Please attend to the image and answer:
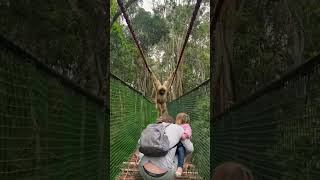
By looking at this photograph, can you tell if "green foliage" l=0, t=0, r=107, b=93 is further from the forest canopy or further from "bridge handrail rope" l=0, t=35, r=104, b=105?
the forest canopy

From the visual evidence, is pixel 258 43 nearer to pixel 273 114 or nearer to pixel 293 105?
pixel 273 114

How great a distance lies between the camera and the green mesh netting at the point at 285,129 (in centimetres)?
134

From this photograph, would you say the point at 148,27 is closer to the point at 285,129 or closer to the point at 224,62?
the point at 224,62

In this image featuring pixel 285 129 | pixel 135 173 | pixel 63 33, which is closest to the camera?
pixel 285 129

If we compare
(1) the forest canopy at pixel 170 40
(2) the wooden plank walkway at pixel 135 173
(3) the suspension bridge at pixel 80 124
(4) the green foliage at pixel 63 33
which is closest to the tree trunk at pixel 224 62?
(3) the suspension bridge at pixel 80 124

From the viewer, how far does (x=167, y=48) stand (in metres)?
31.7

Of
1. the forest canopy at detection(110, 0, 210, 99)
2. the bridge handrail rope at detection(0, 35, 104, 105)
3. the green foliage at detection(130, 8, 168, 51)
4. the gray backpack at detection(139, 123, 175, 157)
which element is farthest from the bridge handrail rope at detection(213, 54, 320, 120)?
the green foliage at detection(130, 8, 168, 51)

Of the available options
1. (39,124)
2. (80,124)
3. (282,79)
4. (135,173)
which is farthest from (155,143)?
(282,79)

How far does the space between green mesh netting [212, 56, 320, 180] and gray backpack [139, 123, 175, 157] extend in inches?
111

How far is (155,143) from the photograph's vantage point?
540cm

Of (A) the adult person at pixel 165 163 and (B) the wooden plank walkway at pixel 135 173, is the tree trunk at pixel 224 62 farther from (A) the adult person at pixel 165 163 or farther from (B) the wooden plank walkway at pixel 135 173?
(B) the wooden plank walkway at pixel 135 173

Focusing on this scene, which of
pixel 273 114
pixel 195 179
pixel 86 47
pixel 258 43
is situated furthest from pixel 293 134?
pixel 195 179

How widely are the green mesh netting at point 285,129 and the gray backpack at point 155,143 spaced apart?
2815 millimetres

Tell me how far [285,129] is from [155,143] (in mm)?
3811
